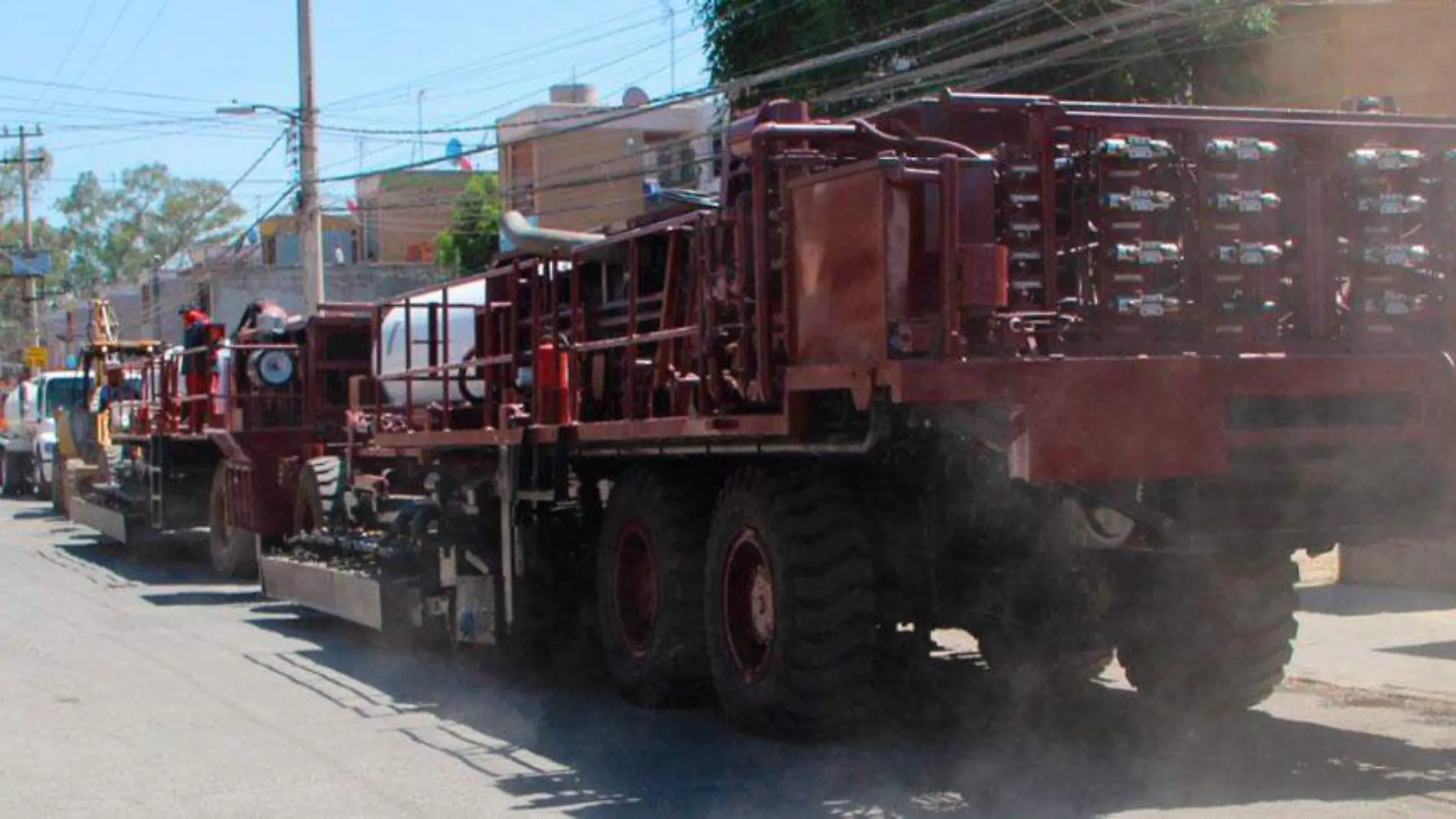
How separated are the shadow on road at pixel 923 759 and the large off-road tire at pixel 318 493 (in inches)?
182

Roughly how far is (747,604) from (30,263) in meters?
68.6

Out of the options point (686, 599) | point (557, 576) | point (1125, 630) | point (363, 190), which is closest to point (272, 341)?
point (557, 576)

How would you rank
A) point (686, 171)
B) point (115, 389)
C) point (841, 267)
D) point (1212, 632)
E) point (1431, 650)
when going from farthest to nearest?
point (686, 171)
point (115, 389)
point (1431, 650)
point (1212, 632)
point (841, 267)

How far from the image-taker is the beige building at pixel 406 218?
64.0 metres

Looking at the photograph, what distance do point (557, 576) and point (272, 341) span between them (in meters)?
8.52

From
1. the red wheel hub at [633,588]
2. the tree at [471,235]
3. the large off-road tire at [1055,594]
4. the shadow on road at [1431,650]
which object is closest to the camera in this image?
the large off-road tire at [1055,594]

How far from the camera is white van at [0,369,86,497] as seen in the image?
38.2 m

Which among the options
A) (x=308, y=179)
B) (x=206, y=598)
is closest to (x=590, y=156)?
(x=308, y=179)

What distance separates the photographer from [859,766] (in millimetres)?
9000

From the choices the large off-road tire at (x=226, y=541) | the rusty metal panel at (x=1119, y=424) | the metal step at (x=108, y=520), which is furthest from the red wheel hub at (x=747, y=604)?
the metal step at (x=108, y=520)

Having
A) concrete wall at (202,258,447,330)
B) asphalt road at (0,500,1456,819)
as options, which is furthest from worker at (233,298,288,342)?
concrete wall at (202,258,447,330)

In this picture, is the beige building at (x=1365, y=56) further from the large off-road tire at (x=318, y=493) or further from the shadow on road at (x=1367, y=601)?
the large off-road tire at (x=318, y=493)

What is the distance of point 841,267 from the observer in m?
8.31

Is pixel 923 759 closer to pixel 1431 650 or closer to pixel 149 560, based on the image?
pixel 1431 650
